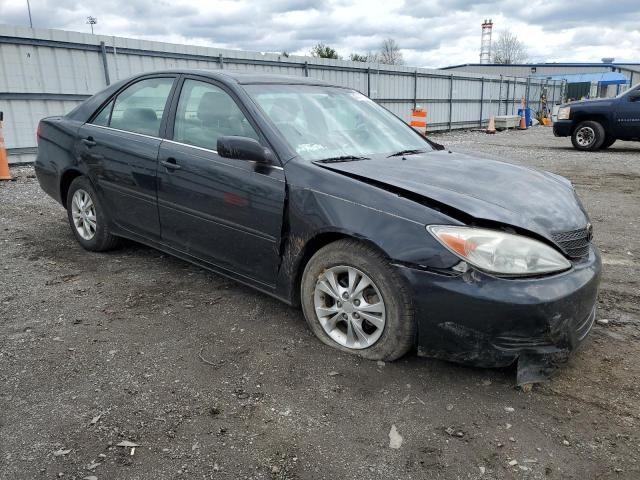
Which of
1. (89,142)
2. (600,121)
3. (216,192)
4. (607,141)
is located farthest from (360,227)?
(607,141)

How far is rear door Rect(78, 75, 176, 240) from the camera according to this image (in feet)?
12.6

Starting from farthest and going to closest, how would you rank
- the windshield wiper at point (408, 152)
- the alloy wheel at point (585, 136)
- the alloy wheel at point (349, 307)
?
1. the alloy wheel at point (585, 136)
2. the windshield wiper at point (408, 152)
3. the alloy wheel at point (349, 307)

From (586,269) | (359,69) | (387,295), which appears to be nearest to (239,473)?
(387,295)

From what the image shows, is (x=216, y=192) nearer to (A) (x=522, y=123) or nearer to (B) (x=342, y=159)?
(B) (x=342, y=159)

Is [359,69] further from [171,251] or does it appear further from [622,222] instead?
[171,251]

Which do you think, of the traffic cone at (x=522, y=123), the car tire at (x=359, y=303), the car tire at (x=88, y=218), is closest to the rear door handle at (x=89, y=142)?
the car tire at (x=88, y=218)

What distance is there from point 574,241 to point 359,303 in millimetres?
1201

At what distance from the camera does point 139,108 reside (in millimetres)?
4090

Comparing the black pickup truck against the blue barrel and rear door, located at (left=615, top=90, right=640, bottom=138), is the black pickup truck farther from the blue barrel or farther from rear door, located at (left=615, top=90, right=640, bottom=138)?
the blue barrel

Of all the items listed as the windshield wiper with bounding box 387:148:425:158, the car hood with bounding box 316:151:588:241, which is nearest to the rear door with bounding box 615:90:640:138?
the car hood with bounding box 316:151:588:241

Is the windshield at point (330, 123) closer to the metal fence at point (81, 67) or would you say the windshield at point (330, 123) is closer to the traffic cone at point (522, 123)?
the metal fence at point (81, 67)

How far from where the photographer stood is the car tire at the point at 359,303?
Result: 2.63m

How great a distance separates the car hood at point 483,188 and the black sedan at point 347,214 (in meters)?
0.01

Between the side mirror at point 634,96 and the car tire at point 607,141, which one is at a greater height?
the side mirror at point 634,96
